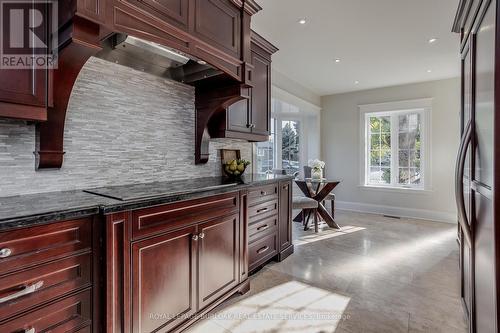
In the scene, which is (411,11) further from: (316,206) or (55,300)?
(55,300)

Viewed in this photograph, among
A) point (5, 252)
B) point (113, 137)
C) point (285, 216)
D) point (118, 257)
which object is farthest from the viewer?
point (285, 216)

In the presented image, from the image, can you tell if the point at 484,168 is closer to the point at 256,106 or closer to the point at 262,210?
the point at 262,210

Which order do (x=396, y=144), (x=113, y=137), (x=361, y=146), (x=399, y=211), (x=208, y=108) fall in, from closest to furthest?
1. (x=113, y=137)
2. (x=208, y=108)
3. (x=399, y=211)
4. (x=396, y=144)
5. (x=361, y=146)

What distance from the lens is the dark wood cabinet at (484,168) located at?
1.06 m

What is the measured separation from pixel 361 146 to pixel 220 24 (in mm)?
4569

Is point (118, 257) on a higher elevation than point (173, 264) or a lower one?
higher

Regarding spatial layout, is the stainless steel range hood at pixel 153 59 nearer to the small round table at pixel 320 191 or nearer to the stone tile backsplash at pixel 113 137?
the stone tile backsplash at pixel 113 137

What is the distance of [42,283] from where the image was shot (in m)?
1.07

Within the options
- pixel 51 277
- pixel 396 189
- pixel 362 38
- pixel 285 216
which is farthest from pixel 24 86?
pixel 396 189

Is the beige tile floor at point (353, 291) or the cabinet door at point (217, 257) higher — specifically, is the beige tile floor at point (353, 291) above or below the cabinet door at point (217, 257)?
below

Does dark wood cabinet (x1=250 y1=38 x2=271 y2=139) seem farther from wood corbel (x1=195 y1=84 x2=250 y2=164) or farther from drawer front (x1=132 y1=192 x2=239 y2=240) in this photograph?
drawer front (x1=132 y1=192 x2=239 y2=240)

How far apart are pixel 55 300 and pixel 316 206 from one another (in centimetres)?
352

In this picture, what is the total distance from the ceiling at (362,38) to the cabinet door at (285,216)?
178 centimetres

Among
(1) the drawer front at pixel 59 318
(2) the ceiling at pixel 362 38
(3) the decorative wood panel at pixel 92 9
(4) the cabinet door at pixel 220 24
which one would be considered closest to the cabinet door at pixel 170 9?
(4) the cabinet door at pixel 220 24
